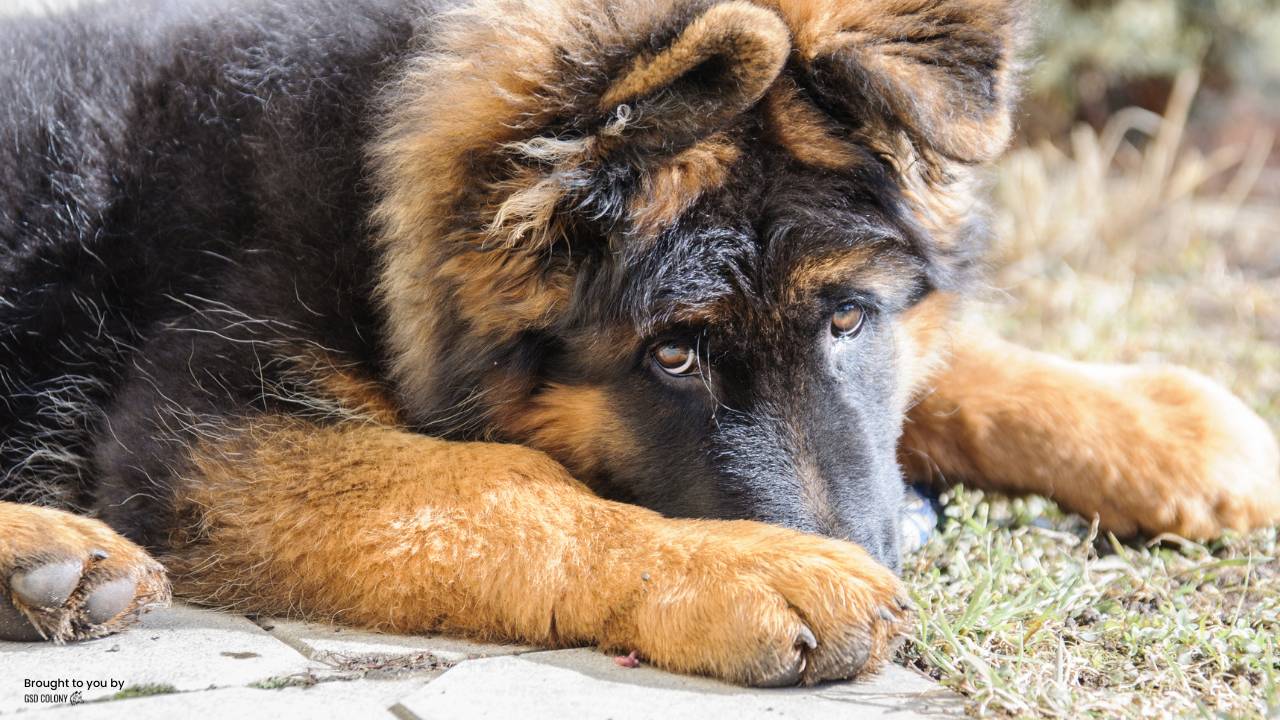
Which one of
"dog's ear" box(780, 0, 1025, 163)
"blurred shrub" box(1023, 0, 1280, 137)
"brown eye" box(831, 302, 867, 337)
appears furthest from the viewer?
"blurred shrub" box(1023, 0, 1280, 137)

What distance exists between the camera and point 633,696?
2285mm

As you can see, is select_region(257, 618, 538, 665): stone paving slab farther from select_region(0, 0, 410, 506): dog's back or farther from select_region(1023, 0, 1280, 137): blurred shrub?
select_region(1023, 0, 1280, 137): blurred shrub

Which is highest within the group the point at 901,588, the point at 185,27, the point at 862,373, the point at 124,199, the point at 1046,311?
the point at 185,27

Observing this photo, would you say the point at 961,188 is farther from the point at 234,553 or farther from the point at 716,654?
the point at 234,553

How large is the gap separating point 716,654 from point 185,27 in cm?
243

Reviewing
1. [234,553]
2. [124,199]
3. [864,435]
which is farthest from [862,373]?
[124,199]

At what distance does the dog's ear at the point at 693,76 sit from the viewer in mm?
2430

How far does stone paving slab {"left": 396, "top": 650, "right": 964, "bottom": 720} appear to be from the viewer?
2.19m

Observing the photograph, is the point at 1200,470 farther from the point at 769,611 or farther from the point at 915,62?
the point at 769,611

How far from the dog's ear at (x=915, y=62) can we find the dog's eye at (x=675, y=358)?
2.13ft

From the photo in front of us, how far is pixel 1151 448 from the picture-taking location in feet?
11.1

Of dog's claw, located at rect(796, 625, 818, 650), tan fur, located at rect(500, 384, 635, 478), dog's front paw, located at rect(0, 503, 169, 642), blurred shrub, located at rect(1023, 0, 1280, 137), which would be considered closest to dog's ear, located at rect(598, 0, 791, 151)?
tan fur, located at rect(500, 384, 635, 478)

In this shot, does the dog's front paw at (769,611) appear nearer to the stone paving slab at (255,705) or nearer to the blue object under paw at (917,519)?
the stone paving slab at (255,705)

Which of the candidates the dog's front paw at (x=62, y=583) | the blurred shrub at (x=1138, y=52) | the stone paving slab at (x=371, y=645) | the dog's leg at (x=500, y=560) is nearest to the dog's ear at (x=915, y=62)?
the dog's leg at (x=500, y=560)
